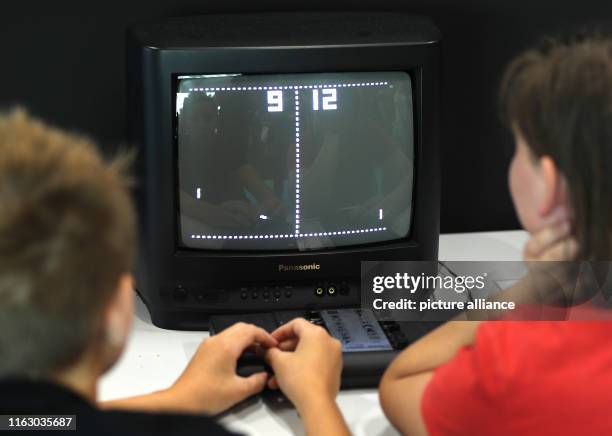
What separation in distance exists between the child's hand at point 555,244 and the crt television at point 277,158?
1.75 feet

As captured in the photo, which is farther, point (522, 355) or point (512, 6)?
point (512, 6)

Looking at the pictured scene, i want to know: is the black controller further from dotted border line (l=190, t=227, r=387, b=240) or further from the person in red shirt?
the person in red shirt

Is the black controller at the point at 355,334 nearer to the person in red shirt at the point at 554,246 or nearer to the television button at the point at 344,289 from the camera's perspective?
the television button at the point at 344,289

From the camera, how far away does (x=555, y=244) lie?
1.15 meters

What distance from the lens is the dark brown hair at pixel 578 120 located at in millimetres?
1071

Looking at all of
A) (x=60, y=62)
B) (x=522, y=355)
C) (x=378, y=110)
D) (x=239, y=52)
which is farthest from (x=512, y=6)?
(x=522, y=355)

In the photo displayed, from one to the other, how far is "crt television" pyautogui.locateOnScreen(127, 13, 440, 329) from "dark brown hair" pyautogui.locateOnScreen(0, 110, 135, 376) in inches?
29.9

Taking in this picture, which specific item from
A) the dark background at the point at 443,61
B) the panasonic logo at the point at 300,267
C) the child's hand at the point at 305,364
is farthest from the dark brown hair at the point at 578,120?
the dark background at the point at 443,61

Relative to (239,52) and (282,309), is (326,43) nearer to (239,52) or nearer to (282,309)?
(239,52)

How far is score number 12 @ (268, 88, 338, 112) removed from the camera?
5.32 ft

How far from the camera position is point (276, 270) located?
171cm

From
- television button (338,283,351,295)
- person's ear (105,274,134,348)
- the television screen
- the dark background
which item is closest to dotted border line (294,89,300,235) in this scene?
the television screen

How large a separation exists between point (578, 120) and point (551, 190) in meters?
0.08

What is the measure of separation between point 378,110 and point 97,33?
542 millimetres
